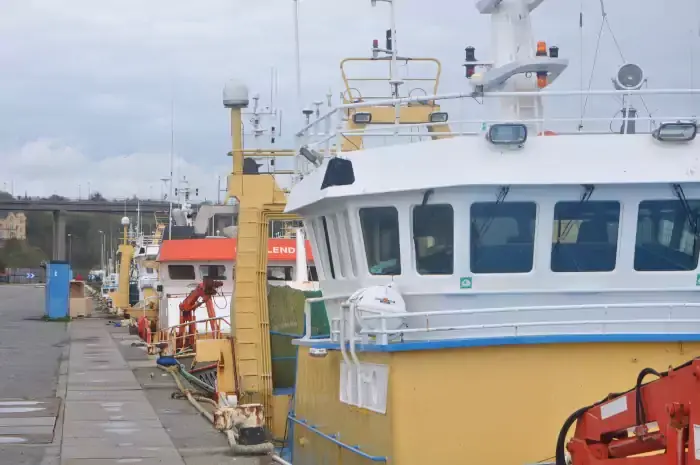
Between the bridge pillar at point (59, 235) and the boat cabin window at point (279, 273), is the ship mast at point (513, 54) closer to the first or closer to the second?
the boat cabin window at point (279, 273)

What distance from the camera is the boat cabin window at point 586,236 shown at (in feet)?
30.7

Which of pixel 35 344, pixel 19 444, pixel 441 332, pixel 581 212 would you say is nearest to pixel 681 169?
pixel 581 212

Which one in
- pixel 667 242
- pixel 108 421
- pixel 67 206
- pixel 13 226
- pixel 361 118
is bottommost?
pixel 108 421

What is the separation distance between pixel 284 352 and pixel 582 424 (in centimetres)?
1067

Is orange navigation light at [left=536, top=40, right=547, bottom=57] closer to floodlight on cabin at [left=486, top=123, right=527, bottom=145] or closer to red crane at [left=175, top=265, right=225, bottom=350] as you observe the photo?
floodlight on cabin at [left=486, top=123, right=527, bottom=145]

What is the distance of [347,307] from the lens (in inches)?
380

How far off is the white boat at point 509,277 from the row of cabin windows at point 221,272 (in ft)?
55.3

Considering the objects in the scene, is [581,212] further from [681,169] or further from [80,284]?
[80,284]

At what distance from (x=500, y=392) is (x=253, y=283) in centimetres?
886

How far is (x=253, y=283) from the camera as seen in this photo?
17266 mm

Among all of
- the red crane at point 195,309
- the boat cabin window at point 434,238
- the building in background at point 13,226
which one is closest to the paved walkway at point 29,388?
the red crane at point 195,309

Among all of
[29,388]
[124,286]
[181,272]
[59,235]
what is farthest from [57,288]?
[59,235]

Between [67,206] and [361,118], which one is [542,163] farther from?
[67,206]

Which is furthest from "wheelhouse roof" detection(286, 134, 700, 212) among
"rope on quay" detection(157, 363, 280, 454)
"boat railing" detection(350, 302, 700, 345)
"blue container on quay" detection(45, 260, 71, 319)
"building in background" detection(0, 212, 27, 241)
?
"building in background" detection(0, 212, 27, 241)
